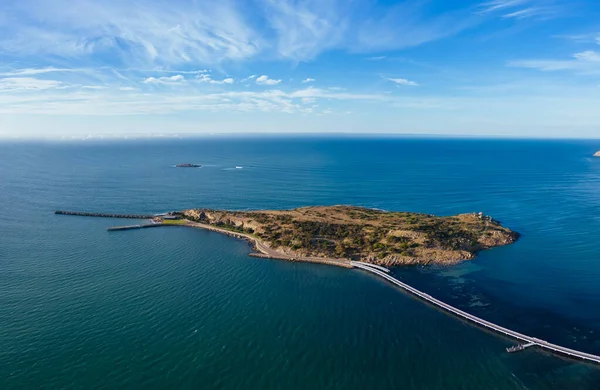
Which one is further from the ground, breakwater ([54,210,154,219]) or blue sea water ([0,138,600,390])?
breakwater ([54,210,154,219])

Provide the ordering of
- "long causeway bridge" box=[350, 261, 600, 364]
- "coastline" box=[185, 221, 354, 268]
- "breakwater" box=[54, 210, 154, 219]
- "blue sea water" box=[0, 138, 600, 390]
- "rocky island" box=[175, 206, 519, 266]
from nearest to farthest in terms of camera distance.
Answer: "blue sea water" box=[0, 138, 600, 390] < "long causeway bridge" box=[350, 261, 600, 364] < "coastline" box=[185, 221, 354, 268] < "rocky island" box=[175, 206, 519, 266] < "breakwater" box=[54, 210, 154, 219]

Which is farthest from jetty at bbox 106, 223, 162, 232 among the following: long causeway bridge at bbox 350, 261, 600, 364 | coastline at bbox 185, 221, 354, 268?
long causeway bridge at bbox 350, 261, 600, 364

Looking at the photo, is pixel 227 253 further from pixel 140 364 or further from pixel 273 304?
pixel 140 364

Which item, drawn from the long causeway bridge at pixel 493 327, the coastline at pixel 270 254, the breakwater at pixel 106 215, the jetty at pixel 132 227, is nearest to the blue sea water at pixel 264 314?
the long causeway bridge at pixel 493 327

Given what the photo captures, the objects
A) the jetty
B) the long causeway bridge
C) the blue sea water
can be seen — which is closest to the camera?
the blue sea water

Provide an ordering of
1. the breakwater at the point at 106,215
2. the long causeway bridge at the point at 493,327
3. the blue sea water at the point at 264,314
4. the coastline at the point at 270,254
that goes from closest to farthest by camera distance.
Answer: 1. the blue sea water at the point at 264,314
2. the long causeway bridge at the point at 493,327
3. the coastline at the point at 270,254
4. the breakwater at the point at 106,215

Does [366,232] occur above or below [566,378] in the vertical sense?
above

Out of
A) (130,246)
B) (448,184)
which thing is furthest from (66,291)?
(448,184)

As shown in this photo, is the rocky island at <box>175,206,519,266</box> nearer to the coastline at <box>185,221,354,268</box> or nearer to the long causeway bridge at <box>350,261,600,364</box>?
the coastline at <box>185,221,354,268</box>

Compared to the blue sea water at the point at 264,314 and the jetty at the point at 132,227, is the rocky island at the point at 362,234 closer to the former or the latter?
the blue sea water at the point at 264,314
